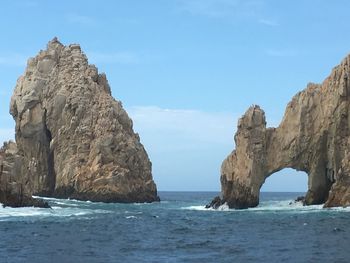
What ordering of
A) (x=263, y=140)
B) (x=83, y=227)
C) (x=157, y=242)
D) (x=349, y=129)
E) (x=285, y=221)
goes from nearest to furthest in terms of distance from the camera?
(x=157, y=242) < (x=83, y=227) < (x=285, y=221) < (x=349, y=129) < (x=263, y=140)

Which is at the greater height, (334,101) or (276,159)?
(334,101)

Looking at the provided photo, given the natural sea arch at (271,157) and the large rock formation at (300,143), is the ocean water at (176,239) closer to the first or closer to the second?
the large rock formation at (300,143)

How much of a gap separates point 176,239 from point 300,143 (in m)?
38.1

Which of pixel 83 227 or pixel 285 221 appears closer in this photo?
pixel 83 227

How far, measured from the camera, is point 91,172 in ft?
334

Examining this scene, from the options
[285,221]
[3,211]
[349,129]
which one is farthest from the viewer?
[349,129]

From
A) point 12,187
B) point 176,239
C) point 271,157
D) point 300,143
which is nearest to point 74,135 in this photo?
point 12,187

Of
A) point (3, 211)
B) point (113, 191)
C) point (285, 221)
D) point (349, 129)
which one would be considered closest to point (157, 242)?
point (285, 221)

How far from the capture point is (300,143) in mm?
73062

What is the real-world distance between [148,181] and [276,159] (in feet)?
128

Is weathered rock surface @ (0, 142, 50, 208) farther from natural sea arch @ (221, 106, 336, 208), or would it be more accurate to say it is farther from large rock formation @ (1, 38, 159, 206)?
large rock formation @ (1, 38, 159, 206)

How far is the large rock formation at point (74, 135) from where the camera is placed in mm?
102500

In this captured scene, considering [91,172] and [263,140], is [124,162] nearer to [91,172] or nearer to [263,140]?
[91,172]

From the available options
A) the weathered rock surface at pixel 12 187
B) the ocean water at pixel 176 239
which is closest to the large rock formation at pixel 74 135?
the weathered rock surface at pixel 12 187
